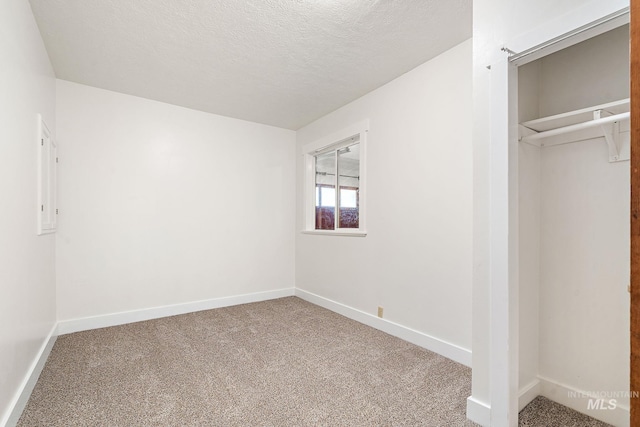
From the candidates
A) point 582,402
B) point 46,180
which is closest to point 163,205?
point 46,180

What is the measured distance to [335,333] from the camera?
301 cm

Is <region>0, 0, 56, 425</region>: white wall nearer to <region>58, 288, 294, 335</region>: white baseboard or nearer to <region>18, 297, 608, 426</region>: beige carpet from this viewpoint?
<region>18, 297, 608, 426</region>: beige carpet

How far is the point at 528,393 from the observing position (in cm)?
183

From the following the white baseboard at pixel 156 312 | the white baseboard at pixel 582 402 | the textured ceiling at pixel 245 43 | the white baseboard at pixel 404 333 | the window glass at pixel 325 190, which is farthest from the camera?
the window glass at pixel 325 190

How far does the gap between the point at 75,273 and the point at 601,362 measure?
14.0 feet

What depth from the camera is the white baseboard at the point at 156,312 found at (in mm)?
3072

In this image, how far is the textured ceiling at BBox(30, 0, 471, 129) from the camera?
2057 mm

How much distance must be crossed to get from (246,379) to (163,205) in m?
2.34

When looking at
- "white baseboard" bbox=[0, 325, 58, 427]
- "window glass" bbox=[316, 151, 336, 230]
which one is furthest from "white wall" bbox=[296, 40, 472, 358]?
"white baseboard" bbox=[0, 325, 58, 427]

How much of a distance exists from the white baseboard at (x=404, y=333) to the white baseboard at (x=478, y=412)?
0.66 m

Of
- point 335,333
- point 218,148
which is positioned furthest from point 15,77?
point 335,333

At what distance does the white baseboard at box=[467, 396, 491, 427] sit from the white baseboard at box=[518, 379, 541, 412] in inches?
11.1

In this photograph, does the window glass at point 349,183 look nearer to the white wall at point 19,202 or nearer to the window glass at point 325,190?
the window glass at point 325,190

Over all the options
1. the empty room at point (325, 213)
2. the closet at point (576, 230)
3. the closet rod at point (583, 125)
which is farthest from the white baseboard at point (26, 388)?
the closet rod at point (583, 125)
